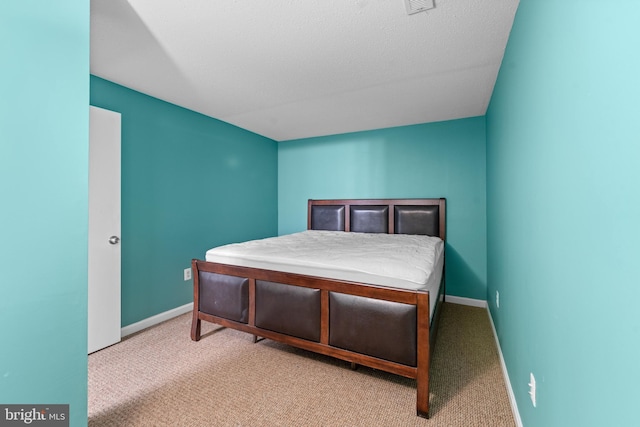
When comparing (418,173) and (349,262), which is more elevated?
(418,173)

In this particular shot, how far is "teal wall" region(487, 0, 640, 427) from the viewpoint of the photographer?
0.56 metres

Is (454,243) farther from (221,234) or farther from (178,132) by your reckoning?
(178,132)

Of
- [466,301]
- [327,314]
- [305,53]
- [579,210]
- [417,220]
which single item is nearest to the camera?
[579,210]

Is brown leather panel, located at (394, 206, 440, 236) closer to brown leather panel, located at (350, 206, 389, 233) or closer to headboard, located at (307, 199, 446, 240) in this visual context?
headboard, located at (307, 199, 446, 240)

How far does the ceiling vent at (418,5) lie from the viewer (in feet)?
4.75

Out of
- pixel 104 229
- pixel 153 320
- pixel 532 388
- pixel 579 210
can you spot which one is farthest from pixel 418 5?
pixel 153 320

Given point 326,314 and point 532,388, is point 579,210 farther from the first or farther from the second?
point 326,314

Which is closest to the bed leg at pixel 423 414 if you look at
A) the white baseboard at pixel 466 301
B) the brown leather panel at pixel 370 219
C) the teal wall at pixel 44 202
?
Result: the teal wall at pixel 44 202

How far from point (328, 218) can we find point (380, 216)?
2.65 ft

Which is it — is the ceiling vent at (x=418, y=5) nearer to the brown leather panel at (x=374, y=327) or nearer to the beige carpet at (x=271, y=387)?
the brown leather panel at (x=374, y=327)

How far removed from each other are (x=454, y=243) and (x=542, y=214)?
2438 mm

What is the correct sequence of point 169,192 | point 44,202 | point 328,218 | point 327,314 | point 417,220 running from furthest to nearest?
1. point 328,218
2. point 417,220
3. point 169,192
4. point 327,314
5. point 44,202

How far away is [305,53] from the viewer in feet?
6.43

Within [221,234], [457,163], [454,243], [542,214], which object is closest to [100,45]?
[221,234]
